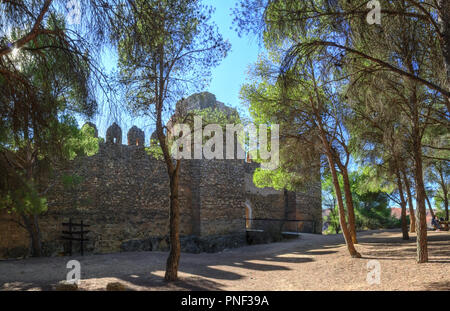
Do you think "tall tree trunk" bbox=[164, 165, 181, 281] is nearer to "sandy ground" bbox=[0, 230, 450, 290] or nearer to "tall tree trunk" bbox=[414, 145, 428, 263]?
"sandy ground" bbox=[0, 230, 450, 290]

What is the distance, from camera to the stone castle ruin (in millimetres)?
10344

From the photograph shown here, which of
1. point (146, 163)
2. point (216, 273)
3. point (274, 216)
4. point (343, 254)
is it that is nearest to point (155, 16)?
point (216, 273)

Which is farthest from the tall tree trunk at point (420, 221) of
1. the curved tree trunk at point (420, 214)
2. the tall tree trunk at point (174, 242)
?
the tall tree trunk at point (174, 242)

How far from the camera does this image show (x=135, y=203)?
12047 millimetres

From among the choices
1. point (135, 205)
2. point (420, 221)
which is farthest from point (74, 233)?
point (420, 221)

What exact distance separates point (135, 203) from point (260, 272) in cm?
618

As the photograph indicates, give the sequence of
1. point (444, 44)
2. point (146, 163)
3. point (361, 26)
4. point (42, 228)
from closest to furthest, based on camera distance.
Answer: point (444, 44) → point (361, 26) → point (42, 228) → point (146, 163)

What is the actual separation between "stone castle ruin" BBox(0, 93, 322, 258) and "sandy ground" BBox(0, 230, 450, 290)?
1.80 meters

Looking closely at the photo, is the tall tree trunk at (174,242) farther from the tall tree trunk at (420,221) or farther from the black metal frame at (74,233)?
the black metal frame at (74,233)

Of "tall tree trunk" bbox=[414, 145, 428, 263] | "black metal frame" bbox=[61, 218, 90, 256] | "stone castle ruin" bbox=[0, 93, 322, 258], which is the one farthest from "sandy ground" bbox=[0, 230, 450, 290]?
"stone castle ruin" bbox=[0, 93, 322, 258]

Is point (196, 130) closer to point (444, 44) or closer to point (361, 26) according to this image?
point (361, 26)

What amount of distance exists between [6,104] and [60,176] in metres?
7.52

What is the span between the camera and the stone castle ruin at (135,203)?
→ 33.9ft

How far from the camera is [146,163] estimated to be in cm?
1255
